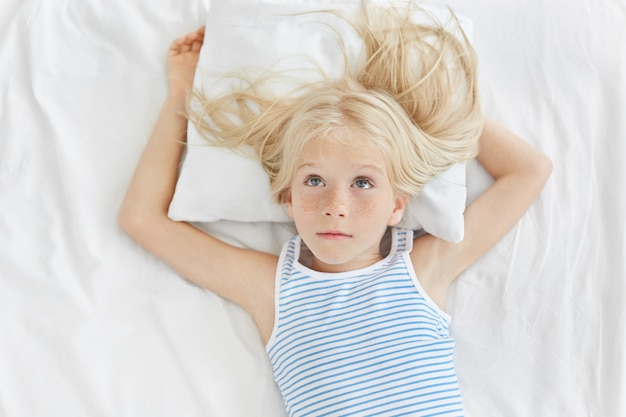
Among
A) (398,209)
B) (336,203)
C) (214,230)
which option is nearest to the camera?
(336,203)

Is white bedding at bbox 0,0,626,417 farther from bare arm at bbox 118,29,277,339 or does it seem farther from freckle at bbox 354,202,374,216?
freckle at bbox 354,202,374,216

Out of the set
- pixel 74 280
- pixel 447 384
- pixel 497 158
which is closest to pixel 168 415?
pixel 74 280

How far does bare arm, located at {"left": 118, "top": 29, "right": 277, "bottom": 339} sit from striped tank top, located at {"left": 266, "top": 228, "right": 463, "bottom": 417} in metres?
0.04

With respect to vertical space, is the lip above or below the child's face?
below

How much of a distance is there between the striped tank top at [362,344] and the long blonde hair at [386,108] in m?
0.17

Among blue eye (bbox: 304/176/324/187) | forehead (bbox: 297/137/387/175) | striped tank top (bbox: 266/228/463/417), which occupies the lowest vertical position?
striped tank top (bbox: 266/228/463/417)

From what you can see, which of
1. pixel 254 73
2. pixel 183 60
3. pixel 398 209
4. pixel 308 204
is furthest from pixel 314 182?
pixel 183 60

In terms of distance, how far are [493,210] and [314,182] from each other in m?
0.36

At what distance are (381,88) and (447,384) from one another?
55 centimetres

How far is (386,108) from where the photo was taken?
1.28m

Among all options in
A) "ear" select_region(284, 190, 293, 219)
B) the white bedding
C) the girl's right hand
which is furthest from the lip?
the girl's right hand

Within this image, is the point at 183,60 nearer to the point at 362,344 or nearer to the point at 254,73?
the point at 254,73

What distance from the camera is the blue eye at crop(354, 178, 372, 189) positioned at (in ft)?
4.11

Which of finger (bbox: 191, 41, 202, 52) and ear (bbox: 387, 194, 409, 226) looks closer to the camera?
ear (bbox: 387, 194, 409, 226)
